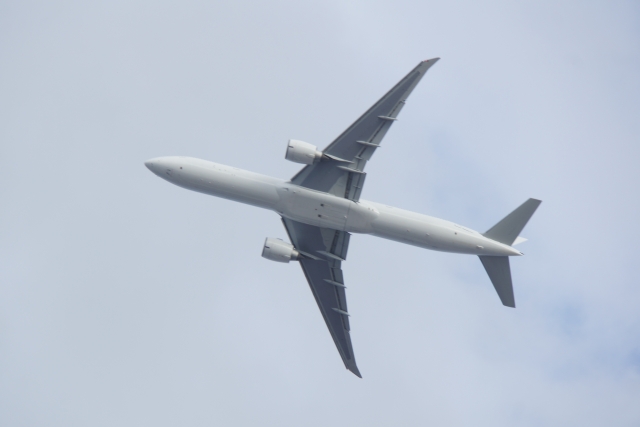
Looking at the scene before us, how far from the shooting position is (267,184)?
50969mm

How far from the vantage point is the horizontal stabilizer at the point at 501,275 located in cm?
5166

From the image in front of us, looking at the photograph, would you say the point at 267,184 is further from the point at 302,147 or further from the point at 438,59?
the point at 438,59

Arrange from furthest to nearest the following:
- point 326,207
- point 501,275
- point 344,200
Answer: point 501,275, point 326,207, point 344,200

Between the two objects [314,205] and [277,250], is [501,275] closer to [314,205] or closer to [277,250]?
[314,205]

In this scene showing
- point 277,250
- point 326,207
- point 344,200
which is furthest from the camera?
point 277,250

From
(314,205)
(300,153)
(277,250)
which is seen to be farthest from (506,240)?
(277,250)

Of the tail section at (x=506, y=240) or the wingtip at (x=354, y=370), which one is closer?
the tail section at (x=506, y=240)

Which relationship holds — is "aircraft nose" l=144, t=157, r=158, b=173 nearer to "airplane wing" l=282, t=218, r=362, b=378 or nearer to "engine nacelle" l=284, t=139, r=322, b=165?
"engine nacelle" l=284, t=139, r=322, b=165

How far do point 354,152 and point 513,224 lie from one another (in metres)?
12.8

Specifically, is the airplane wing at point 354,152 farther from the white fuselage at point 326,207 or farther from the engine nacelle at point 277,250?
the engine nacelle at point 277,250

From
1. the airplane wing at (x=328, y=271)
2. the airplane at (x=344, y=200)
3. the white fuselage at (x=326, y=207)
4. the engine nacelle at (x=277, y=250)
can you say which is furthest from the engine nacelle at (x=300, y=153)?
the engine nacelle at (x=277, y=250)

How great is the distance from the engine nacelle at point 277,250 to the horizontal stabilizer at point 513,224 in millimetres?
15148

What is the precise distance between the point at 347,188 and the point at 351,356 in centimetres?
1641

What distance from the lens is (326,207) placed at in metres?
51.2
